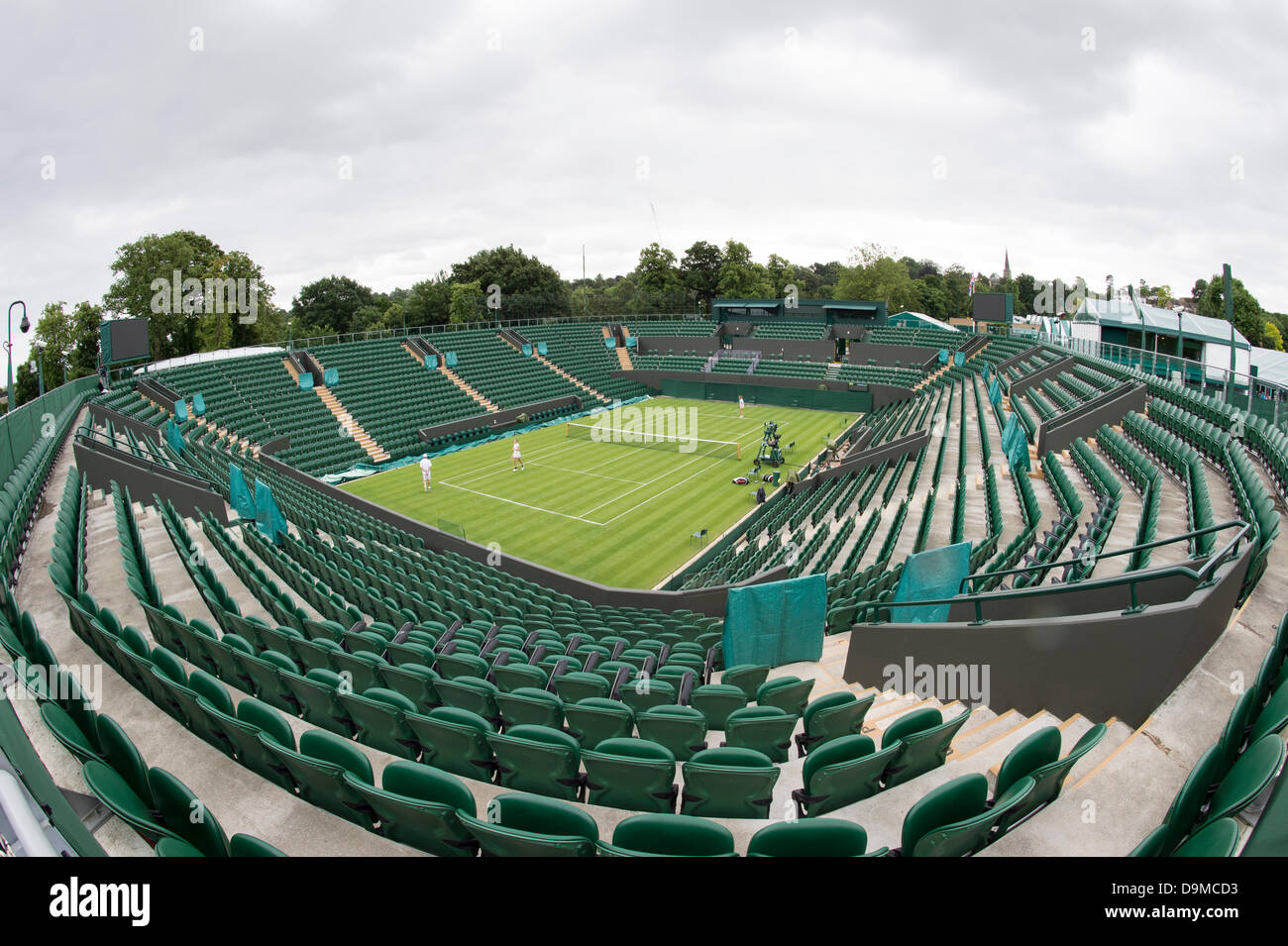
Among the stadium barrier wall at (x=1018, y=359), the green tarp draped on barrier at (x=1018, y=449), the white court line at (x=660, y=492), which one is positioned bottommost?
the white court line at (x=660, y=492)

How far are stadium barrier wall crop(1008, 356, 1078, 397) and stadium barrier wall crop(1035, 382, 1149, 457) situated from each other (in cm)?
1027

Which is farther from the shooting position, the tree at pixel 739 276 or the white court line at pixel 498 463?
the tree at pixel 739 276

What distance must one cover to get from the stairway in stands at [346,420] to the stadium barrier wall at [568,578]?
718cm

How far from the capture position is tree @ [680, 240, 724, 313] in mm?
87000

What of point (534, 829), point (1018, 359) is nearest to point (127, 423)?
point (534, 829)

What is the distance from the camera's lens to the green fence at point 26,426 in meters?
15.2

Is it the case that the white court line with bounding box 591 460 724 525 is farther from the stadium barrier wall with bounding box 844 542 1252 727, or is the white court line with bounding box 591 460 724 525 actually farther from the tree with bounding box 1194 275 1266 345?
the tree with bounding box 1194 275 1266 345

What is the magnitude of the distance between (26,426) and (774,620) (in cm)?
1975

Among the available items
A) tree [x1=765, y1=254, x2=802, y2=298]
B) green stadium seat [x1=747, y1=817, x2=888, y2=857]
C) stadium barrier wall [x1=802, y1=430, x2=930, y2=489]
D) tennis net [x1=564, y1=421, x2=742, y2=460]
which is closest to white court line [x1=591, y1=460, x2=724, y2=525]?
tennis net [x1=564, y1=421, x2=742, y2=460]

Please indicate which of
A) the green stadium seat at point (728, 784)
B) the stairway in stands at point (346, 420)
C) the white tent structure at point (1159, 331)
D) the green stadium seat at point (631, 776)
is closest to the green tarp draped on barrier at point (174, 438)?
the stairway in stands at point (346, 420)

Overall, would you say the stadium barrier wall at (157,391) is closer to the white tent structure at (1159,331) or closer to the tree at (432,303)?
the white tent structure at (1159,331)

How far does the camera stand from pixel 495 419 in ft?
137
